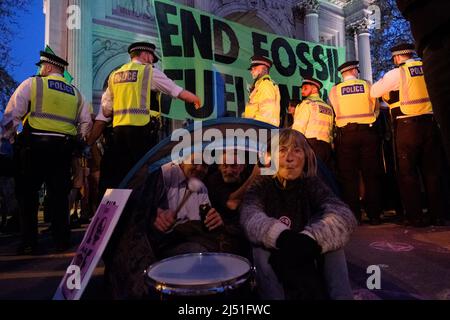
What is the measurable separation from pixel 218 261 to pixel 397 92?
12.7 feet

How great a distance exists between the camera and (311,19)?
14.9 metres

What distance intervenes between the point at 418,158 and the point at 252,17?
11166 millimetres

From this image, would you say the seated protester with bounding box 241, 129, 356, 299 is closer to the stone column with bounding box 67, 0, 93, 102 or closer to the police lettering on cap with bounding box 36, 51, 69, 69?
the police lettering on cap with bounding box 36, 51, 69, 69

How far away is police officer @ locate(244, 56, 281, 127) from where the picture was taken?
195 inches

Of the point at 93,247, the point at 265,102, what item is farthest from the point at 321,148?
the point at 93,247

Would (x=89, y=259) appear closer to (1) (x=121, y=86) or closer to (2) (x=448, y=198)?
(1) (x=121, y=86)

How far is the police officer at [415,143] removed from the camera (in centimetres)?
408

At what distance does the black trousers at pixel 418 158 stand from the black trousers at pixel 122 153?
3.23 metres

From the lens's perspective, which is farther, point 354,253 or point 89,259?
point 354,253

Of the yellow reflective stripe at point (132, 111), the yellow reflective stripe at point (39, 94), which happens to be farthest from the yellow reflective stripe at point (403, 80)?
the yellow reflective stripe at point (39, 94)

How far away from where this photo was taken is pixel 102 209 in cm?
201

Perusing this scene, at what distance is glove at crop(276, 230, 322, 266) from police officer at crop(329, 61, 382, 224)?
3.37 metres
